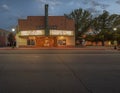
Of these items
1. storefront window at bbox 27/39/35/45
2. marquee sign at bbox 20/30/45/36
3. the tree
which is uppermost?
the tree

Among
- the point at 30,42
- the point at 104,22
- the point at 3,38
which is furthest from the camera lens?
the point at 3,38

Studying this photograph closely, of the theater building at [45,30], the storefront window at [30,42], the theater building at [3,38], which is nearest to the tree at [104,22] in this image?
the theater building at [45,30]

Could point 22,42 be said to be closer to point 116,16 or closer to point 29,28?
point 29,28

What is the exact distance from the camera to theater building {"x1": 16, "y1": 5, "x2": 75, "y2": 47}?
73312mm

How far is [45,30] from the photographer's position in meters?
72.9

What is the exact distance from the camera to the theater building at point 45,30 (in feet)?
241

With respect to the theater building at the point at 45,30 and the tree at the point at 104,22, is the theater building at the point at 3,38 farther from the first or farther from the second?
the tree at the point at 104,22

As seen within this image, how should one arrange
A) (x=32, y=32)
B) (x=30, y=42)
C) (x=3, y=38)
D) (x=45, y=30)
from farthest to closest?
(x=3, y=38) < (x=30, y=42) < (x=32, y=32) < (x=45, y=30)

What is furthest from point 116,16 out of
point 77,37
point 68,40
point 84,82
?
point 84,82

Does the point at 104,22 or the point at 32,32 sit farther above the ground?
the point at 104,22

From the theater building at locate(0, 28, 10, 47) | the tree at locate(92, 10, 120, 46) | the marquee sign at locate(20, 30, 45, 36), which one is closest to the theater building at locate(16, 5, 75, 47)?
the marquee sign at locate(20, 30, 45, 36)

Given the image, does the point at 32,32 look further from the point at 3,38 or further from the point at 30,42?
the point at 3,38

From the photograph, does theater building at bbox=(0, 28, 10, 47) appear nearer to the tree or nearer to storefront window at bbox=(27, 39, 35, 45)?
storefront window at bbox=(27, 39, 35, 45)

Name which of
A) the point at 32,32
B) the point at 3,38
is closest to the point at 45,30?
the point at 32,32
